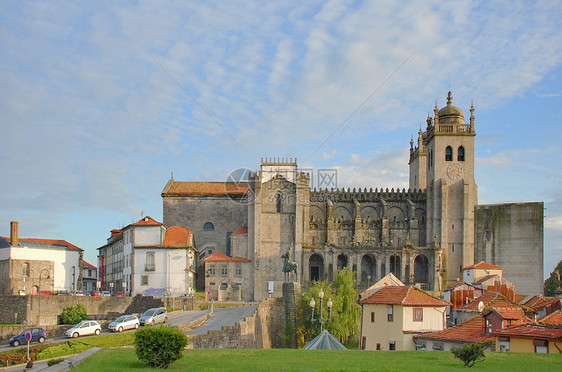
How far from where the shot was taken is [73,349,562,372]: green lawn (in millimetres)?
21422

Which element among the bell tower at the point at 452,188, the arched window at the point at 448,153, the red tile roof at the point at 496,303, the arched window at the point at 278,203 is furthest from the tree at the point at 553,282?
the red tile roof at the point at 496,303

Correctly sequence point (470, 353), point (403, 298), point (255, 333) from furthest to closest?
1. point (255, 333)
2. point (403, 298)
3. point (470, 353)

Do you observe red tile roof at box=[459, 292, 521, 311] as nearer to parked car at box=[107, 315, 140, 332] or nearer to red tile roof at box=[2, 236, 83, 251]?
parked car at box=[107, 315, 140, 332]

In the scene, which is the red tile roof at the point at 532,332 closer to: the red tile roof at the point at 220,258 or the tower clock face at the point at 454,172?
the red tile roof at the point at 220,258

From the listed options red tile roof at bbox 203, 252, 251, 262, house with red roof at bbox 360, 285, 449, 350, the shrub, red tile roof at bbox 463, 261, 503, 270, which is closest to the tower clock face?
red tile roof at bbox 463, 261, 503, 270

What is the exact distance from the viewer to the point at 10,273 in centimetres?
6744

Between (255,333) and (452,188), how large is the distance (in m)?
44.2

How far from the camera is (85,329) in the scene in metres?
43.6

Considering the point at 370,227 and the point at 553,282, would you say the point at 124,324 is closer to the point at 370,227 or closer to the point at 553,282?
the point at 370,227

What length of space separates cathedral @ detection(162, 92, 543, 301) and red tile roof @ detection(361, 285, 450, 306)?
29.3 metres

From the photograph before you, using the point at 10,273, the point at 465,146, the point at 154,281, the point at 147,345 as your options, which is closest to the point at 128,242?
the point at 154,281

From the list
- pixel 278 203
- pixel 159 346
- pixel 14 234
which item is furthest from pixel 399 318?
pixel 14 234

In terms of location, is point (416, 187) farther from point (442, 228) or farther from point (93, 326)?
point (93, 326)

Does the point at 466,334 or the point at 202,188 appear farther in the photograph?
the point at 202,188
